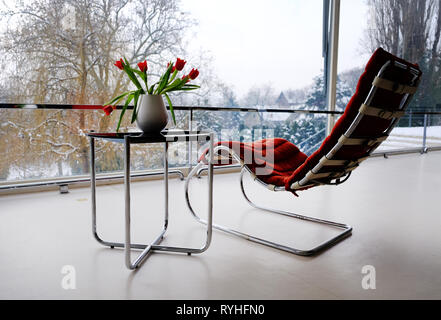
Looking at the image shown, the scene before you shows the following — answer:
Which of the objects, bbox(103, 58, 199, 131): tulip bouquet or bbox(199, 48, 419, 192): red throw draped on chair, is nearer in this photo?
bbox(199, 48, 419, 192): red throw draped on chair

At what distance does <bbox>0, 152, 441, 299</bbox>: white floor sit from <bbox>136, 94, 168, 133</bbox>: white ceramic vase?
610 mm

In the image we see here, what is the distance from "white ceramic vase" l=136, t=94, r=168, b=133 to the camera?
156 cm

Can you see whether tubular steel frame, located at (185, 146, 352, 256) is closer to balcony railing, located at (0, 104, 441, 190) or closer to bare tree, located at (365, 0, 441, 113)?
balcony railing, located at (0, 104, 441, 190)

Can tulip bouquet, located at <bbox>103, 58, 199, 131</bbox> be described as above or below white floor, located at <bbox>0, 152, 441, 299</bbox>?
above

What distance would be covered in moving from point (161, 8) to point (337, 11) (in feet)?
7.93

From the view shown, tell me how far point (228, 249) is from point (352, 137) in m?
0.79

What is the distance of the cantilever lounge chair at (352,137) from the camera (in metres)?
1.39

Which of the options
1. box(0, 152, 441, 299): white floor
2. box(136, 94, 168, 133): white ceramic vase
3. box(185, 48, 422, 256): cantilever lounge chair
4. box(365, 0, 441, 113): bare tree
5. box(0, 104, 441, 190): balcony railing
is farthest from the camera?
box(365, 0, 441, 113): bare tree

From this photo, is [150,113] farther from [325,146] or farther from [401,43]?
[401,43]

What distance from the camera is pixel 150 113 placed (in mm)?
1565

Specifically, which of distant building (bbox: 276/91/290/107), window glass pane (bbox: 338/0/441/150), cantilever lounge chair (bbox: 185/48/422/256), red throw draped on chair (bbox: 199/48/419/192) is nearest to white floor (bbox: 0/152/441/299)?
cantilever lounge chair (bbox: 185/48/422/256)

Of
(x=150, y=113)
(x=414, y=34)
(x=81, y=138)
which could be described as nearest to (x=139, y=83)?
(x=150, y=113)

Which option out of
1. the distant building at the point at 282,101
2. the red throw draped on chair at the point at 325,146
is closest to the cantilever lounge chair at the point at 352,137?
the red throw draped on chair at the point at 325,146
